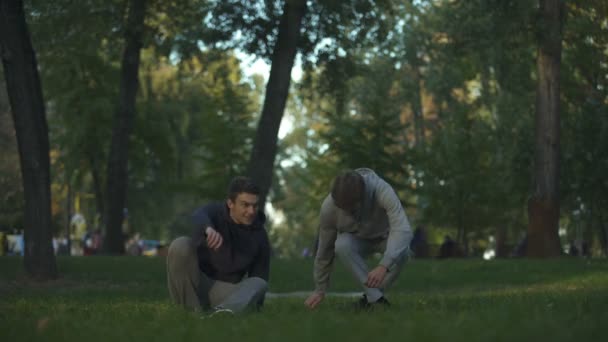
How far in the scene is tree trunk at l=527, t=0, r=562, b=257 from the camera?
2953cm

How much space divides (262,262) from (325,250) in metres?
→ 0.78

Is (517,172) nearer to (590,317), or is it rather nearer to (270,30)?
(270,30)

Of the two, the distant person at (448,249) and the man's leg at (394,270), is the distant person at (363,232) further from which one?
the distant person at (448,249)

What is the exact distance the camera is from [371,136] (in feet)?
158

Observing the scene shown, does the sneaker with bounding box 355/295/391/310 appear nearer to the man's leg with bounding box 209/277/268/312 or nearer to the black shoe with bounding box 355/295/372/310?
the black shoe with bounding box 355/295/372/310

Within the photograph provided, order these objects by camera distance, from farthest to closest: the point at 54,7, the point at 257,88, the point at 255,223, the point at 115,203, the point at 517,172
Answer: the point at 257,88
the point at 517,172
the point at 115,203
the point at 54,7
the point at 255,223

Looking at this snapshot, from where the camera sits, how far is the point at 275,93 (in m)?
26.9

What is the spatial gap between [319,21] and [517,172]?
16.8 m

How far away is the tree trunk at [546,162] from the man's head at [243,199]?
815 inches

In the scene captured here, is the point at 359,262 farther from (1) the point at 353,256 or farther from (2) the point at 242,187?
(2) the point at 242,187

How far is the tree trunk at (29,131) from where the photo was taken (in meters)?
19.7

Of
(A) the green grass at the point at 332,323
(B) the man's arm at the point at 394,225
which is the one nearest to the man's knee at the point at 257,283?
(A) the green grass at the point at 332,323

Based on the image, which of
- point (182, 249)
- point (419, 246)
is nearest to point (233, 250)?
point (182, 249)

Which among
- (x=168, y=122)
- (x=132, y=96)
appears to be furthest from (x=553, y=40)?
(x=168, y=122)
